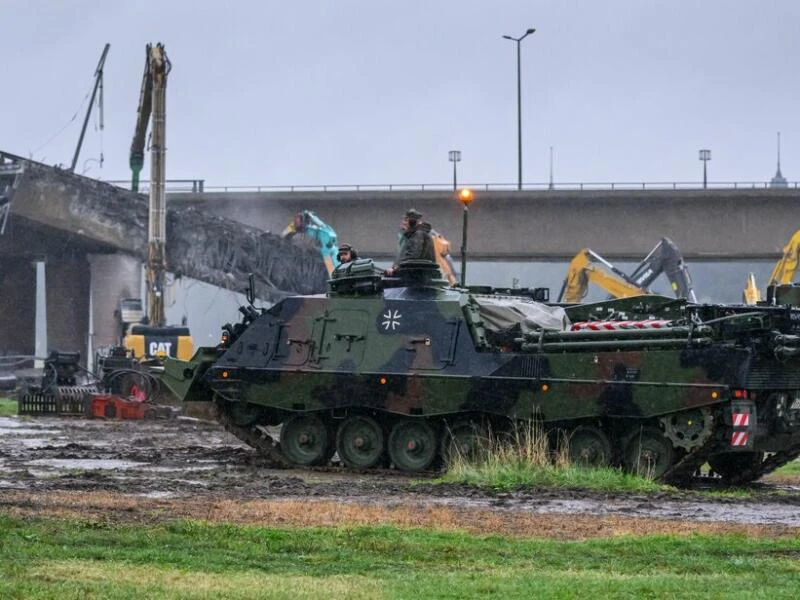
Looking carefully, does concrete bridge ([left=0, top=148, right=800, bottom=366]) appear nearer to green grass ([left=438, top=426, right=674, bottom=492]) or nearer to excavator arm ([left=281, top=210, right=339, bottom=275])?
excavator arm ([left=281, top=210, right=339, bottom=275])

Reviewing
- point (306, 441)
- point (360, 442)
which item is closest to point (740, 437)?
point (360, 442)

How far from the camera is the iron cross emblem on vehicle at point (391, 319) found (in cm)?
2530

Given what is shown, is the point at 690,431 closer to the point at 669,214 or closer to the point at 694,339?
the point at 694,339

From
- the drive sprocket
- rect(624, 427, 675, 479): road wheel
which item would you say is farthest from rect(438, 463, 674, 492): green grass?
the drive sprocket

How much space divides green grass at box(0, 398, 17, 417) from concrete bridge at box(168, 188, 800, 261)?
17.8 meters

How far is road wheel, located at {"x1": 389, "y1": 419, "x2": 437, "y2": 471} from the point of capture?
982 inches

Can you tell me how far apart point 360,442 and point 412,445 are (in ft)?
2.74

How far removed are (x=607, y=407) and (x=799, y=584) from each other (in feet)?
35.7

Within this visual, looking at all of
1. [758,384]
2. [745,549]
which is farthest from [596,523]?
[758,384]

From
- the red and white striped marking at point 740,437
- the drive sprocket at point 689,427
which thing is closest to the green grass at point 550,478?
the drive sprocket at point 689,427

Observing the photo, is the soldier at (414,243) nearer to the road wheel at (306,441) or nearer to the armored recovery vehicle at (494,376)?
the armored recovery vehicle at (494,376)

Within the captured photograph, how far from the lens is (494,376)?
79.4 feet

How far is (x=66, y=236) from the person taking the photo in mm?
60188

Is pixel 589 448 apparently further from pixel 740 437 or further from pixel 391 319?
pixel 391 319
